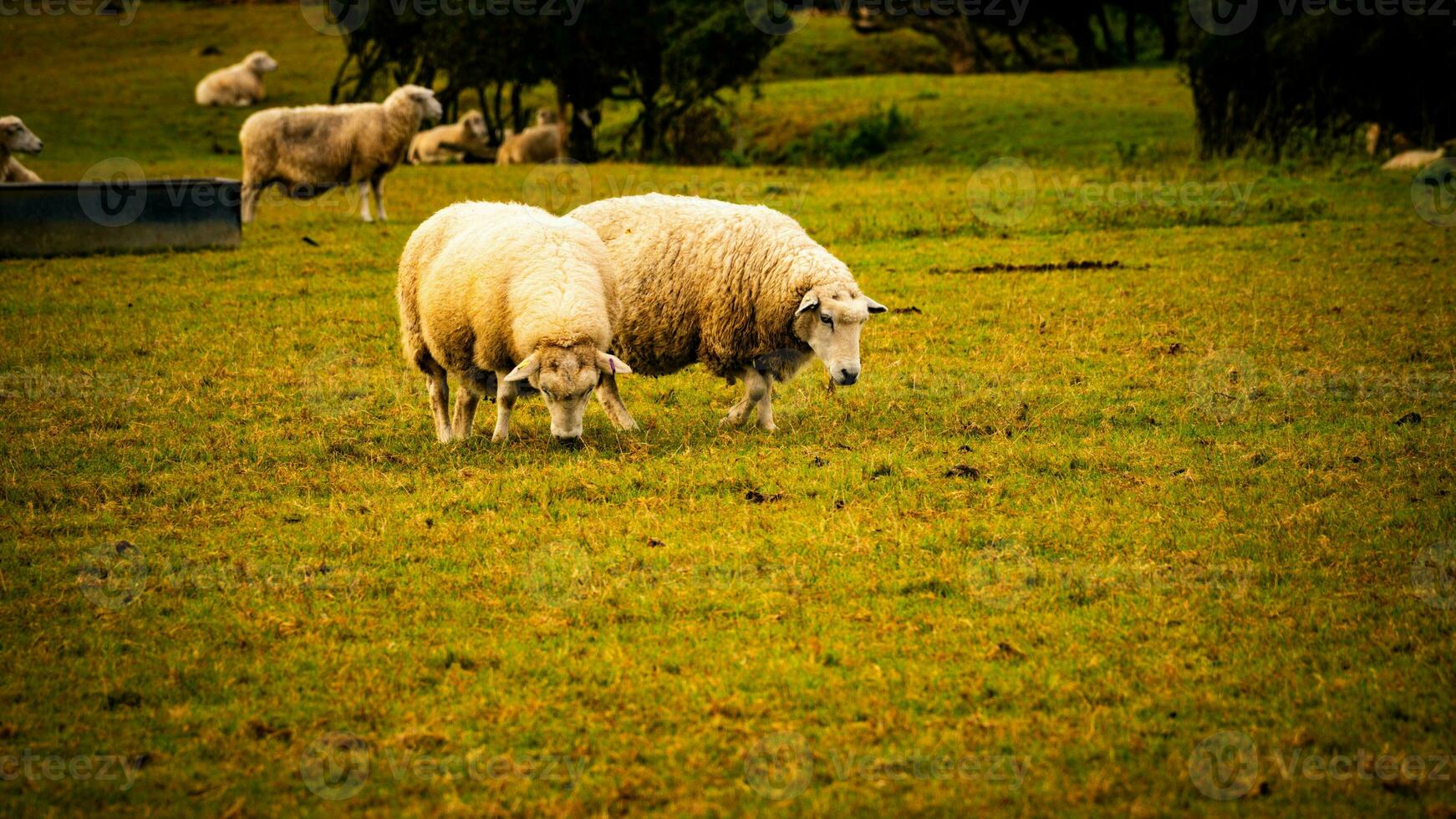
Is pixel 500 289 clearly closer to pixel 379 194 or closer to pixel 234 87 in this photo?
pixel 379 194

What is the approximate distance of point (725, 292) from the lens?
379 inches

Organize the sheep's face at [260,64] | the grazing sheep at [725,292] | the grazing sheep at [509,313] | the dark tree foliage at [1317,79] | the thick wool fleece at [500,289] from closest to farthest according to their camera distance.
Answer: the grazing sheep at [509,313] → the thick wool fleece at [500,289] → the grazing sheep at [725,292] → the dark tree foliage at [1317,79] → the sheep's face at [260,64]

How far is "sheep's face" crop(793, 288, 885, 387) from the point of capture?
9109mm

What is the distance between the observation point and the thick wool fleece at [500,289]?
28.5 ft

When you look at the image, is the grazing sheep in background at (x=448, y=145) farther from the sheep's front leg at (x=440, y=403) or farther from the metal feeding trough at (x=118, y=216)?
the sheep's front leg at (x=440, y=403)

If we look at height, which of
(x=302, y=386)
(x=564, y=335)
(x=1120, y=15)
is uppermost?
(x=1120, y=15)

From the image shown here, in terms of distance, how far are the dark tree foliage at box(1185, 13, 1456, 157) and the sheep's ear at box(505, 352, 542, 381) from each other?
19869mm

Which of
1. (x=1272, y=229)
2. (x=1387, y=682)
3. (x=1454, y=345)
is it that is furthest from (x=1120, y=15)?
(x=1387, y=682)

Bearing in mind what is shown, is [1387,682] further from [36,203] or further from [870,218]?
[36,203]

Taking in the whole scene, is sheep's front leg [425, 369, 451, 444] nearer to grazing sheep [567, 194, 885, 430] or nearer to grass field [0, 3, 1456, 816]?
grass field [0, 3, 1456, 816]

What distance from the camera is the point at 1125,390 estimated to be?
1058cm

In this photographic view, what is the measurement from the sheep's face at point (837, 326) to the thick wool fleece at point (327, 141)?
12327mm

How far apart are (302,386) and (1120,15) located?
158ft

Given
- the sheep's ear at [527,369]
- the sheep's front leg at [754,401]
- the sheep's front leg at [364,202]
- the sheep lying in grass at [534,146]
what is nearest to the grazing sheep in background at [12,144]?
the sheep's front leg at [364,202]
